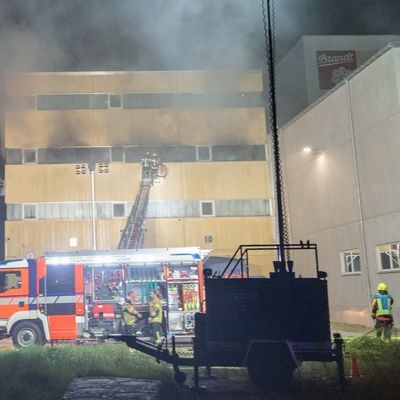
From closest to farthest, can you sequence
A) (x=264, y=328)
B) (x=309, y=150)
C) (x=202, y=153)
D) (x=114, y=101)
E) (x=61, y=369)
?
(x=264, y=328), (x=61, y=369), (x=309, y=150), (x=202, y=153), (x=114, y=101)

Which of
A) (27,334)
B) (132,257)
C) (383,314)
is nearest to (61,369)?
(27,334)

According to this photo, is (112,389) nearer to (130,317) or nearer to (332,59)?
(130,317)

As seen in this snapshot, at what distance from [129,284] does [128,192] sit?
12882 millimetres

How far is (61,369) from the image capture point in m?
7.83

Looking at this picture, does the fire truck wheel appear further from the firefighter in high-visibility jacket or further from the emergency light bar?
the firefighter in high-visibility jacket

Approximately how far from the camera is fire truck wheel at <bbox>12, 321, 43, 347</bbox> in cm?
1252

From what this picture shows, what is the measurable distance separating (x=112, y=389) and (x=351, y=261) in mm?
13041

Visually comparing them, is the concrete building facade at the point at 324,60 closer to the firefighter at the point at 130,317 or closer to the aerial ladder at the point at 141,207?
the aerial ladder at the point at 141,207

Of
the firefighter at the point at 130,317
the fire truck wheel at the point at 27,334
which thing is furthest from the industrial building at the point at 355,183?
the fire truck wheel at the point at 27,334

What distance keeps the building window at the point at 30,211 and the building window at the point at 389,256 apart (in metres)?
16.2

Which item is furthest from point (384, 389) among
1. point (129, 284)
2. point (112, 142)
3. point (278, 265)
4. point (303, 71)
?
point (303, 71)

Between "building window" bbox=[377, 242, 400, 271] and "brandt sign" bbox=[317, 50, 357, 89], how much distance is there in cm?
2043

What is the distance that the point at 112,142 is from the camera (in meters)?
26.2

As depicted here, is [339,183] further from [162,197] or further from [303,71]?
[303,71]
